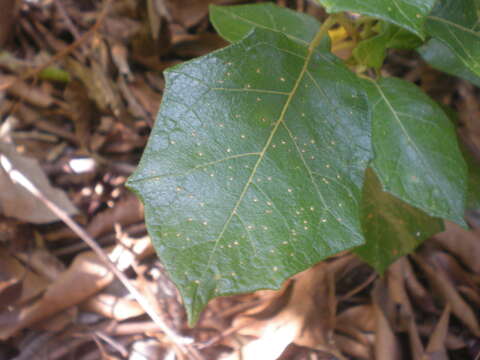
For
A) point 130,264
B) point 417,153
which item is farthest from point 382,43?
point 130,264

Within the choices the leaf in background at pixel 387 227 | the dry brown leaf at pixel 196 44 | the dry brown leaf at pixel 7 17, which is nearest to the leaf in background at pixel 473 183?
the leaf in background at pixel 387 227

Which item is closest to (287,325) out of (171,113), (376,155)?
(376,155)

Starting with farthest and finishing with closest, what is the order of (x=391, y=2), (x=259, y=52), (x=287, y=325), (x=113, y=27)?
(x=113, y=27) → (x=287, y=325) → (x=259, y=52) → (x=391, y=2)

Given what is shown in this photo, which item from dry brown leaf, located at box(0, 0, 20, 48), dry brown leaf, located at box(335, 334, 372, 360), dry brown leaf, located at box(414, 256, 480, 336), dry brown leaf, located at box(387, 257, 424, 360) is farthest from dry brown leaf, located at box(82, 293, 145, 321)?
dry brown leaf, located at box(0, 0, 20, 48)

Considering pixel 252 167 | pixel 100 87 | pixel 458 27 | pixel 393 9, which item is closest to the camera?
pixel 393 9

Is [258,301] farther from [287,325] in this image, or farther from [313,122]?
[313,122]

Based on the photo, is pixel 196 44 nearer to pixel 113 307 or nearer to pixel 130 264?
pixel 130 264

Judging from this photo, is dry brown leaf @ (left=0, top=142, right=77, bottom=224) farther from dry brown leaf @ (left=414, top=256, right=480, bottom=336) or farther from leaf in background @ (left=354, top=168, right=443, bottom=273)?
dry brown leaf @ (left=414, top=256, right=480, bottom=336)
